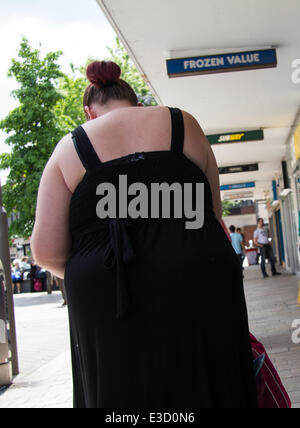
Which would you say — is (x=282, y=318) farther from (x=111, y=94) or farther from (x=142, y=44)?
(x=111, y=94)

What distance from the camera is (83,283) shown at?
160 centimetres

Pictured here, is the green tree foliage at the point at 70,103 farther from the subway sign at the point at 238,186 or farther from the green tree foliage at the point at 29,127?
the subway sign at the point at 238,186

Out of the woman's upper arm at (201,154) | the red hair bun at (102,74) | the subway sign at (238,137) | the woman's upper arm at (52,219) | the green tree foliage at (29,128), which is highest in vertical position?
the green tree foliage at (29,128)

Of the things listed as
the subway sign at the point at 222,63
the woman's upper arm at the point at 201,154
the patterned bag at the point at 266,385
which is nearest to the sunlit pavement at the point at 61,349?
the patterned bag at the point at 266,385

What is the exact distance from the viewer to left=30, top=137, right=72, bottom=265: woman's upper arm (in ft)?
5.63

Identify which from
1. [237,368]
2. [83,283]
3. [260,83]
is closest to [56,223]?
[83,283]

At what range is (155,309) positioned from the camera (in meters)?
1.52

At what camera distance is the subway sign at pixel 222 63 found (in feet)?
24.0

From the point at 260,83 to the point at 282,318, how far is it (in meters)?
3.97

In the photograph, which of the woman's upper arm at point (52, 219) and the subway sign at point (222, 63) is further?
the subway sign at point (222, 63)

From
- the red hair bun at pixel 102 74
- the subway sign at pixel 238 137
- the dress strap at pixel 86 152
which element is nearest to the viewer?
the dress strap at pixel 86 152

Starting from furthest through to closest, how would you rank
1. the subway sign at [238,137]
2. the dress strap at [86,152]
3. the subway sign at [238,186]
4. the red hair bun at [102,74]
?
1. the subway sign at [238,186]
2. the subway sign at [238,137]
3. the red hair bun at [102,74]
4. the dress strap at [86,152]

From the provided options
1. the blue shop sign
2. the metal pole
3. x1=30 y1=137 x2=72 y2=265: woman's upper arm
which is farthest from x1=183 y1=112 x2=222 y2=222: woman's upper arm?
the blue shop sign

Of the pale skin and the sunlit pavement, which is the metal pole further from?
the pale skin
